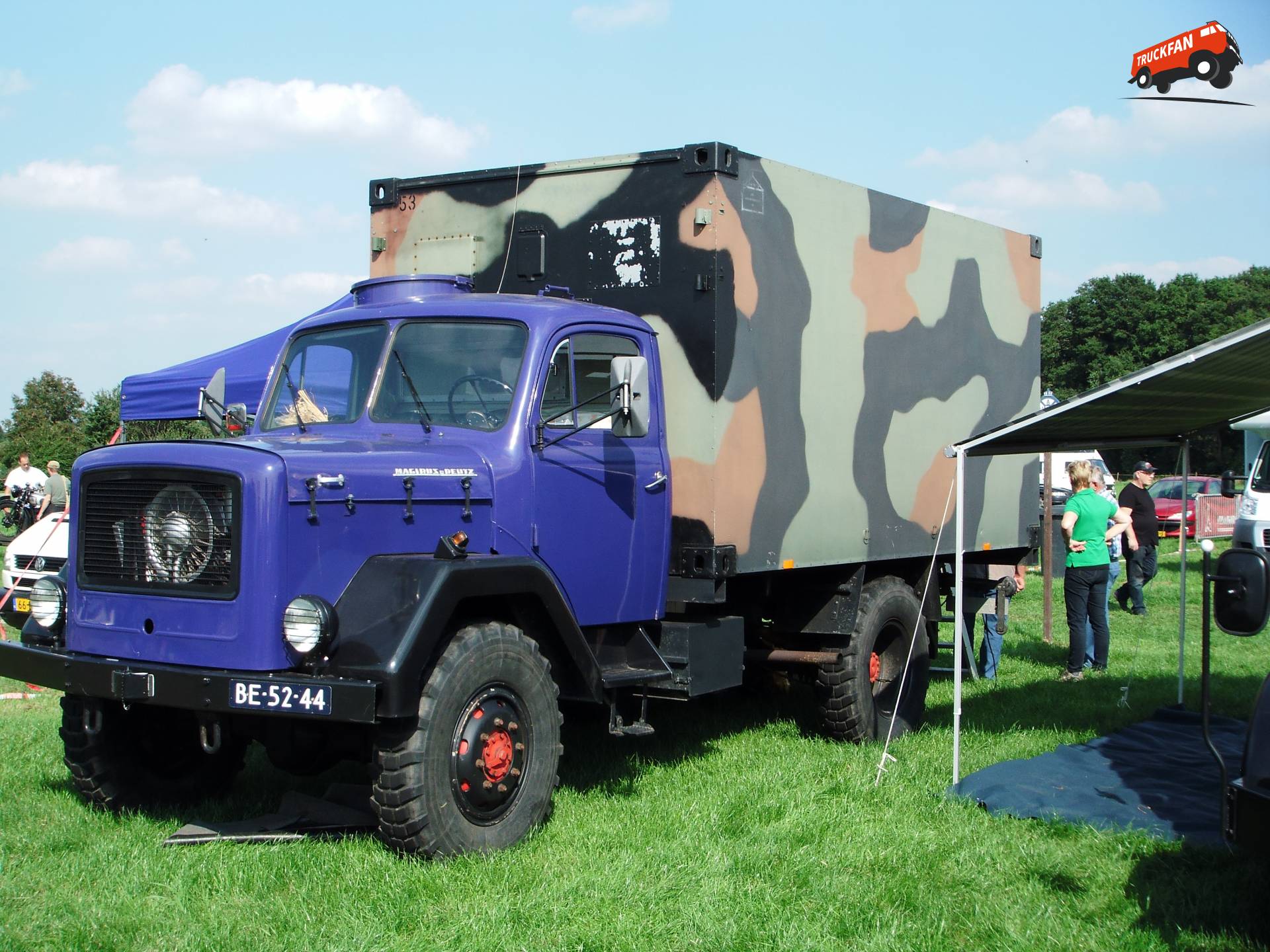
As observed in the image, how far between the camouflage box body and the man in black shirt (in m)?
6.13

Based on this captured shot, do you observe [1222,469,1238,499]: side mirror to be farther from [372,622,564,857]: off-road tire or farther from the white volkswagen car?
the white volkswagen car

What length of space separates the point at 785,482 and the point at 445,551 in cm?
254

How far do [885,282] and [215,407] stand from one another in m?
4.18

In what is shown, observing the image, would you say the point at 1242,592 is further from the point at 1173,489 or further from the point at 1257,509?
the point at 1173,489

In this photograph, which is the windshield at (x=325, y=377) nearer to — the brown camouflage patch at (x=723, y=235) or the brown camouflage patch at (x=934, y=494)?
the brown camouflage patch at (x=723, y=235)

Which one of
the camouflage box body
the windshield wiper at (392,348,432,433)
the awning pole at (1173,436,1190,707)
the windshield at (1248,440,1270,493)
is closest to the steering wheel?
the windshield wiper at (392,348,432,433)

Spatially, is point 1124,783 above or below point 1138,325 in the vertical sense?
below

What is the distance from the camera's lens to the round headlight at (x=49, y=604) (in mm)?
5309

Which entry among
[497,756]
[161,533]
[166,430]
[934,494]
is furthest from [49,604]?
[166,430]

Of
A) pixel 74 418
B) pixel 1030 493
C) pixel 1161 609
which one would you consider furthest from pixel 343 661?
pixel 74 418

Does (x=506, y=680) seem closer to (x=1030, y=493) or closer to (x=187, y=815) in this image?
(x=187, y=815)

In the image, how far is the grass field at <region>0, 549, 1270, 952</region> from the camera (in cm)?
429

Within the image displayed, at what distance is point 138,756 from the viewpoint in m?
5.71

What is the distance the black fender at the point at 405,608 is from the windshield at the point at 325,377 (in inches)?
44.8
